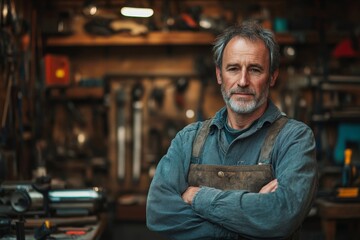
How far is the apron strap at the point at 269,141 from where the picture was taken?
264 centimetres

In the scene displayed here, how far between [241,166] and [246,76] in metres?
0.39

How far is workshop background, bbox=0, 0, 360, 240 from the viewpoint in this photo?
20.4 ft

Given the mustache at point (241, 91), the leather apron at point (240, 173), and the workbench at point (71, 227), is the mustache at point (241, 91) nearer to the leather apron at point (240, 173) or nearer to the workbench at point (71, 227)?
the leather apron at point (240, 173)

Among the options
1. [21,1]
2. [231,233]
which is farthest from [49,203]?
[21,1]

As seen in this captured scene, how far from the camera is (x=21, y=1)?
18.3 feet

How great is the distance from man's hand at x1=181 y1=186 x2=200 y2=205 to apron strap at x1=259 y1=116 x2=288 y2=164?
12.2 inches

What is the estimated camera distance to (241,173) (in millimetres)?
2676

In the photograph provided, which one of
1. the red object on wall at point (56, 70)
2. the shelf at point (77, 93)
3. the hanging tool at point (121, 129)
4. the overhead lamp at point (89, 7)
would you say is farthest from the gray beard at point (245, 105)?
the hanging tool at point (121, 129)

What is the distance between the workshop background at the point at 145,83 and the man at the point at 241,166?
316 cm

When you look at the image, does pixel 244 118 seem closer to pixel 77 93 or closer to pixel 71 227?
pixel 71 227

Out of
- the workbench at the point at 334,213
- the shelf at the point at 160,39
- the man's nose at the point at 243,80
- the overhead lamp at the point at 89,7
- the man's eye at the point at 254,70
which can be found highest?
the overhead lamp at the point at 89,7

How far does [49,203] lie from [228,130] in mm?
1453

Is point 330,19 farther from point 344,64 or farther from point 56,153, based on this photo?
point 56,153

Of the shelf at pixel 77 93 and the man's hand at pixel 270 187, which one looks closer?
the man's hand at pixel 270 187
